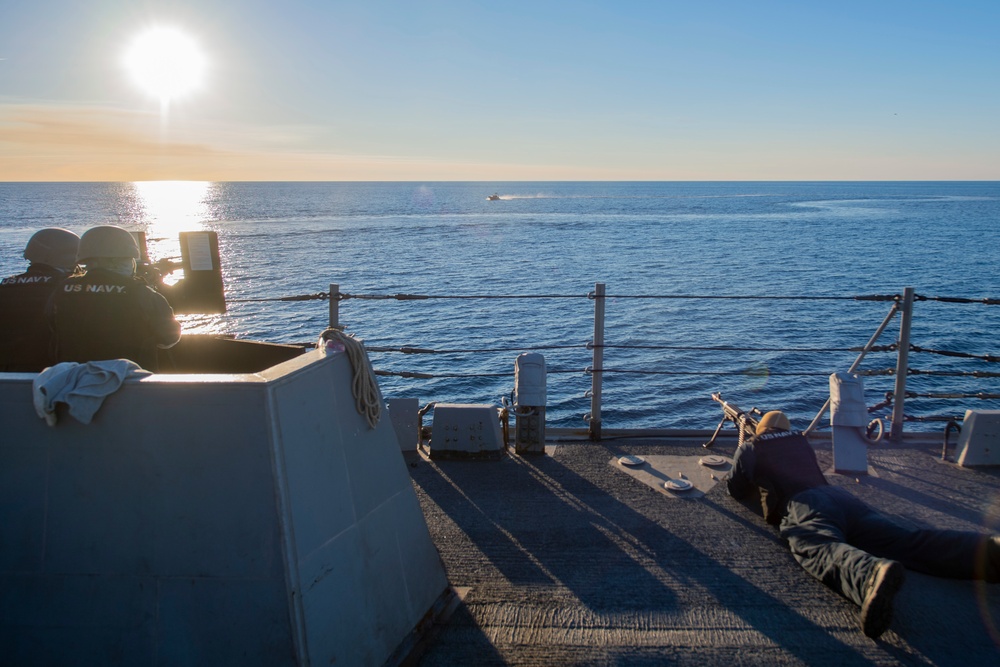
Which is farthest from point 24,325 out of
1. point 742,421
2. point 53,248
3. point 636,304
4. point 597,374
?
point 636,304

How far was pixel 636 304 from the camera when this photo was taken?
111 feet

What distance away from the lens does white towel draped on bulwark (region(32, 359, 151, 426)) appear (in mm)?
2758

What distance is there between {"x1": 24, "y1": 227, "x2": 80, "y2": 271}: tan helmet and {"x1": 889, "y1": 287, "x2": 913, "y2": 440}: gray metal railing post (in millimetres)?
6290

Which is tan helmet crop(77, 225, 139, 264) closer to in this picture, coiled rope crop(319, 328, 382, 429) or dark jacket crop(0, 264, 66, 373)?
dark jacket crop(0, 264, 66, 373)

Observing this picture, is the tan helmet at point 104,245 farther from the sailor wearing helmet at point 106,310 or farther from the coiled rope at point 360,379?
the coiled rope at point 360,379

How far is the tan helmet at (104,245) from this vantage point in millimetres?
3516

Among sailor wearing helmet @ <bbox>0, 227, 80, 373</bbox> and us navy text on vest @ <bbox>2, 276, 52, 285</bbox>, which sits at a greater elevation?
us navy text on vest @ <bbox>2, 276, 52, 285</bbox>

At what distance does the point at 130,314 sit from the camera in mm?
3557

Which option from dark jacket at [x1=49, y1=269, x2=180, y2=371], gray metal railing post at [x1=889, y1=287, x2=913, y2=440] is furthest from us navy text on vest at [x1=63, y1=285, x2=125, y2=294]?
gray metal railing post at [x1=889, y1=287, x2=913, y2=440]

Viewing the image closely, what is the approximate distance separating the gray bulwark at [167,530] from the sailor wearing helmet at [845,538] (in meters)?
2.64

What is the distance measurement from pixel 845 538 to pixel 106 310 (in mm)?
4201

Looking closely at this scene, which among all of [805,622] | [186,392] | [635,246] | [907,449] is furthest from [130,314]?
[635,246]

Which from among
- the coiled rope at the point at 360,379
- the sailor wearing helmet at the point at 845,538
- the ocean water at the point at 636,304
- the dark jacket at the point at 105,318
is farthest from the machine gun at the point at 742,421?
the dark jacket at the point at 105,318

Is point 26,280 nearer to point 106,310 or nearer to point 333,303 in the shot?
point 106,310
